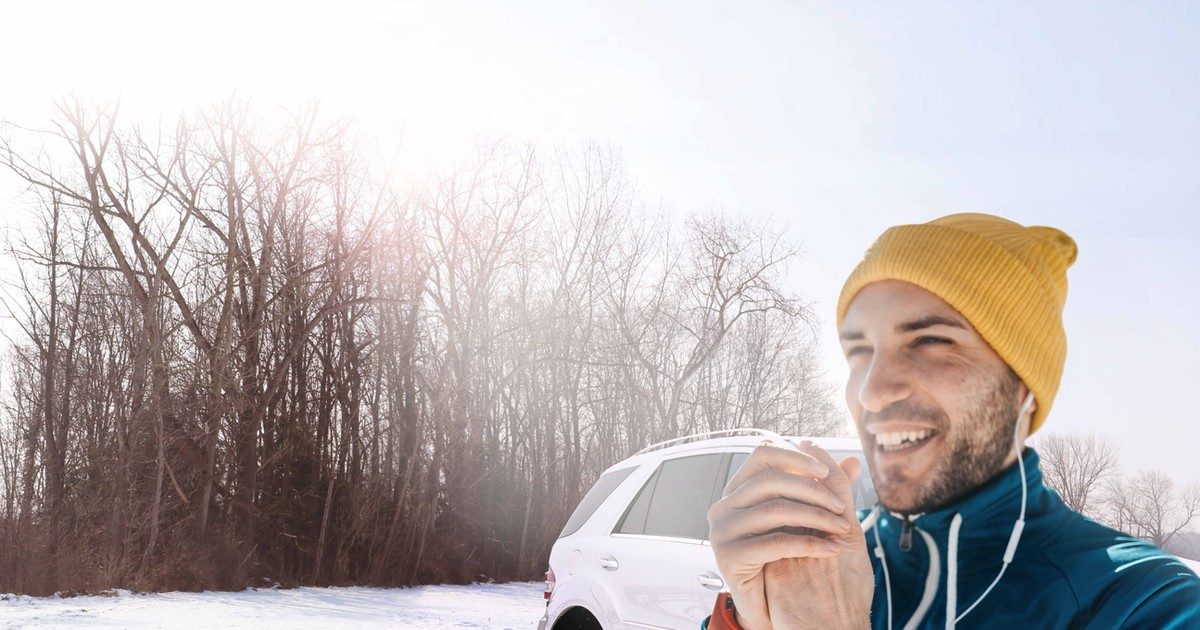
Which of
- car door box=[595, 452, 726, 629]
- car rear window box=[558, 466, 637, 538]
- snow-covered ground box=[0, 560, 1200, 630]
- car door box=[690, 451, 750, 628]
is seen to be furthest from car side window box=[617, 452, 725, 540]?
snow-covered ground box=[0, 560, 1200, 630]

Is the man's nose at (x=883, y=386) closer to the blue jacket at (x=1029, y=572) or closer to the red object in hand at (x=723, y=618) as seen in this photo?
the blue jacket at (x=1029, y=572)

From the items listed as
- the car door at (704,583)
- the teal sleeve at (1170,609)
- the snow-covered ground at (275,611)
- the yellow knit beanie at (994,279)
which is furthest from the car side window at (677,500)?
the snow-covered ground at (275,611)

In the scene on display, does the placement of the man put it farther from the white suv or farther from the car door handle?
the car door handle

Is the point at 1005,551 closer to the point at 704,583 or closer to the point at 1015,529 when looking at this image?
the point at 1015,529

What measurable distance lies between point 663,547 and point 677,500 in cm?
27

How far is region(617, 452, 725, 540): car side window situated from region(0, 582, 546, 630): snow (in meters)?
8.83

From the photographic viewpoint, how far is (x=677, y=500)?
504 centimetres

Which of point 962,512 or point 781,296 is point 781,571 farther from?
point 781,296

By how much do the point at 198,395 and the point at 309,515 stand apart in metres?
3.55

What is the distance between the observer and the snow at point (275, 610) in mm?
12492

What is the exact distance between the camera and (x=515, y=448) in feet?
87.8

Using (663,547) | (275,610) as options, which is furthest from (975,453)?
(275,610)

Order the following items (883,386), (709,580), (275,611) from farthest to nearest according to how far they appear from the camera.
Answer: (275,611) < (709,580) < (883,386)

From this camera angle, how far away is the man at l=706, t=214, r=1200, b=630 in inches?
35.0
